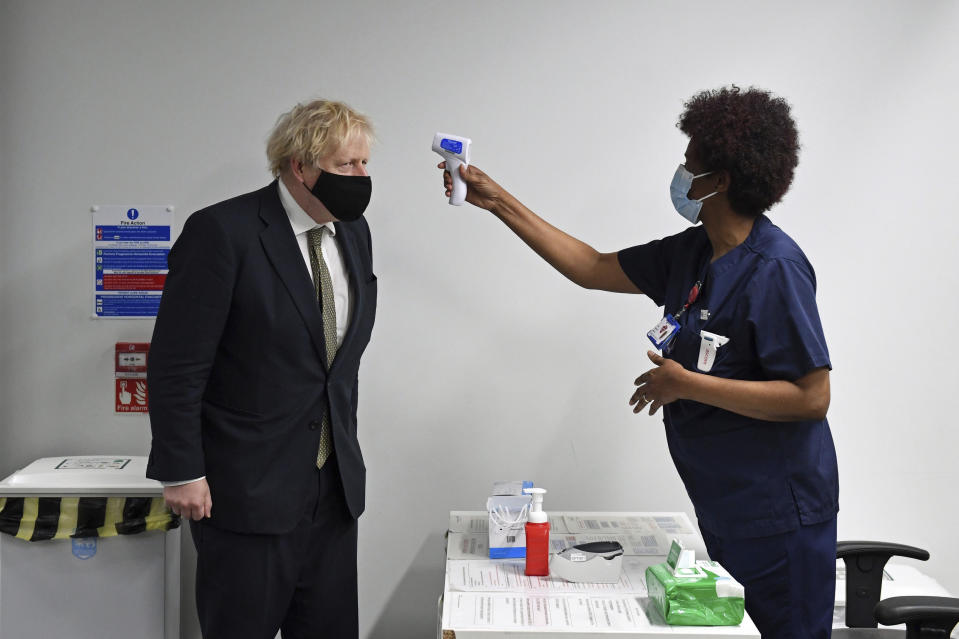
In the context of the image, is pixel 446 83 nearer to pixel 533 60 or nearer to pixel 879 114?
pixel 533 60

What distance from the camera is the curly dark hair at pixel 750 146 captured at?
1762 millimetres

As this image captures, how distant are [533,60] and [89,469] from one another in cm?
184

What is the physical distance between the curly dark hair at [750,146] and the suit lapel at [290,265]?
37.5 inches

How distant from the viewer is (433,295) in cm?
257

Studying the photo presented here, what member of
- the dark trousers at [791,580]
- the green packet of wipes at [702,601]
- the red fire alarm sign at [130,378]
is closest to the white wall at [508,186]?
the red fire alarm sign at [130,378]

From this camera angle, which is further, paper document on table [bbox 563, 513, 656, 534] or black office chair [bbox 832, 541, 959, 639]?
paper document on table [bbox 563, 513, 656, 534]

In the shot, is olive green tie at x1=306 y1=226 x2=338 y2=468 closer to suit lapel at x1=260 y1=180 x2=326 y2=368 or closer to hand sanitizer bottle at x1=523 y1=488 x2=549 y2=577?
suit lapel at x1=260 y1=180 x2=326 y2=368

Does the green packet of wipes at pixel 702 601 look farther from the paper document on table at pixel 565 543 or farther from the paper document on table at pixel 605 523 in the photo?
the paper document on table at pixel 605 523

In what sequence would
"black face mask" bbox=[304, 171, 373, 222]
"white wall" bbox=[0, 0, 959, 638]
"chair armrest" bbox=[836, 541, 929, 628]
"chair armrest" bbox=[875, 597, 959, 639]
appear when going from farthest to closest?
"white wall" bbox=[0, 0, 959, 638], "chair armrest" bbox=[836, 541, 929, 628], "black face mask" bbox=[304, 171, 373, 222], "chair armrest" bbox=[875, 597, 959, 639]

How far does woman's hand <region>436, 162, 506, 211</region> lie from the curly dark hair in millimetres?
586

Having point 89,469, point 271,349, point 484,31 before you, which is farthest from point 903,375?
point 89,469

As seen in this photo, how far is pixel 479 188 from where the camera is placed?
7.20ft

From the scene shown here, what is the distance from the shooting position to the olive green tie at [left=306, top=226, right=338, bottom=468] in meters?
1.86

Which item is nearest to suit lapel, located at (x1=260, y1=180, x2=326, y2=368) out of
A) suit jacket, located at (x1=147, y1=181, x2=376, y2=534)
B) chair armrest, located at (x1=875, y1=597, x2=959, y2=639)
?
suit jacket, located at (x1=147, y1=181, x2=376, y2=534)
